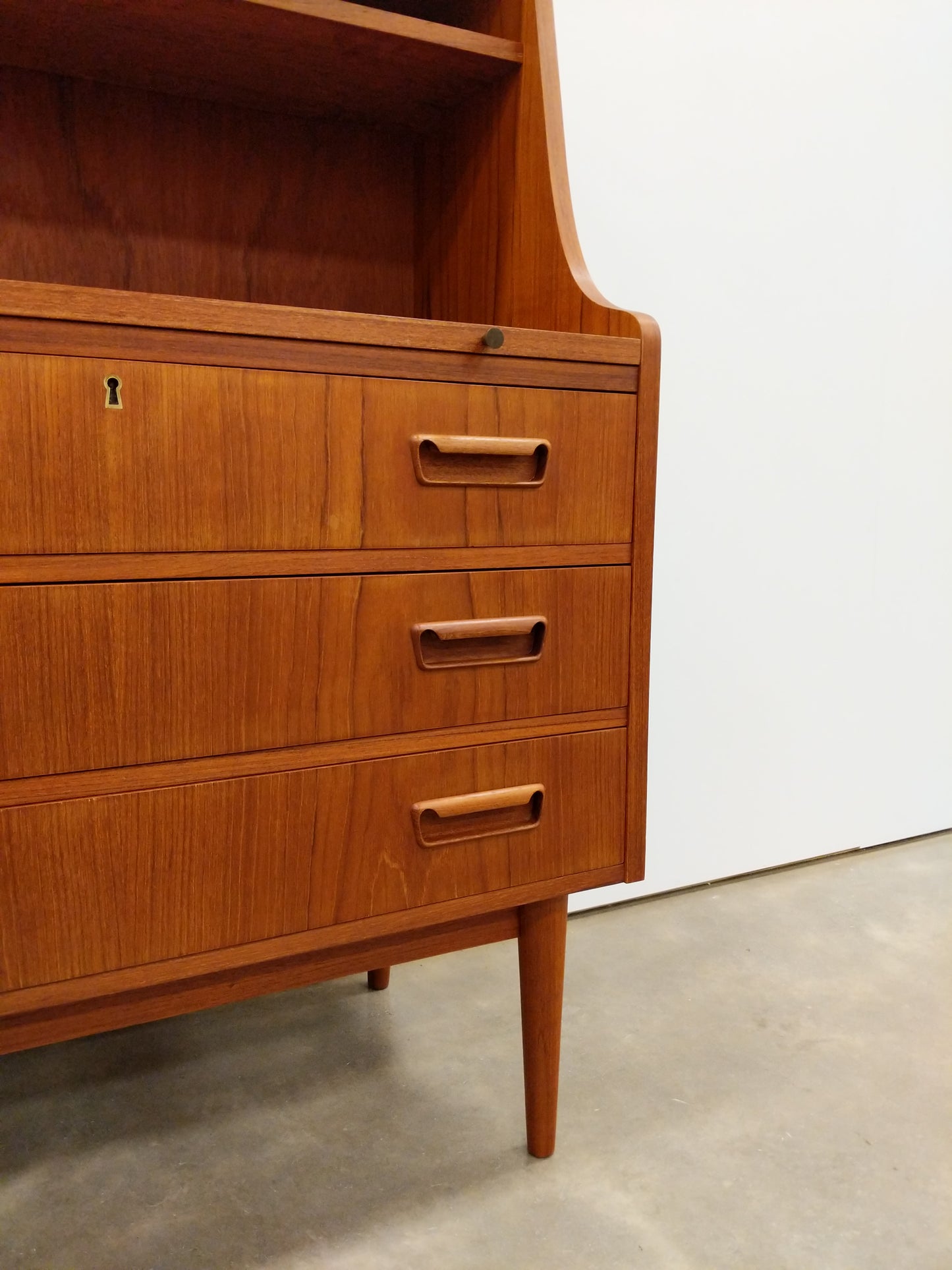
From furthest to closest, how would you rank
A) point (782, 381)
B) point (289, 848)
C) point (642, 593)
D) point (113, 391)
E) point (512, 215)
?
point (782, 381), point (512, 215), point (642, 593), point (289, 848), point (113, 391)

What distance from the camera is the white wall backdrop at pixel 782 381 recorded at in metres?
1.39

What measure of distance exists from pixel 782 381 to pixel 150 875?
124cm

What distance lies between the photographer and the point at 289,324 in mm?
706

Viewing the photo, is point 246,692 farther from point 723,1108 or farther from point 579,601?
point 723,1108

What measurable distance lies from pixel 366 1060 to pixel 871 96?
5.22ft

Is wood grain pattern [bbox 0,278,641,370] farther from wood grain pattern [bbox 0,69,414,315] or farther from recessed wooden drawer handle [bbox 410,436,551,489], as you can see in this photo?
wood grain pattern [bbox 0,69,414,315]

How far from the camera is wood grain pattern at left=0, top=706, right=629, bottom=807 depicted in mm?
682

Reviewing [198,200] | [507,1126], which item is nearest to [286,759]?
[507,1126]

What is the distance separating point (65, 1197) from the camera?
908mm

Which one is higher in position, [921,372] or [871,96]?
[871,96]

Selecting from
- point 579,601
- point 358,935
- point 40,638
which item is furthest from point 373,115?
point 358,935

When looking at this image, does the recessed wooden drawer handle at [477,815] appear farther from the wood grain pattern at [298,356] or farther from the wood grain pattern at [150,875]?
the wood grain pattern at [298,356]

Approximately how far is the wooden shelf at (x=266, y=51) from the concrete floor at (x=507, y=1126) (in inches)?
41.8

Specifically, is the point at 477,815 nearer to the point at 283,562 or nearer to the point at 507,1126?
the point at 283,562
